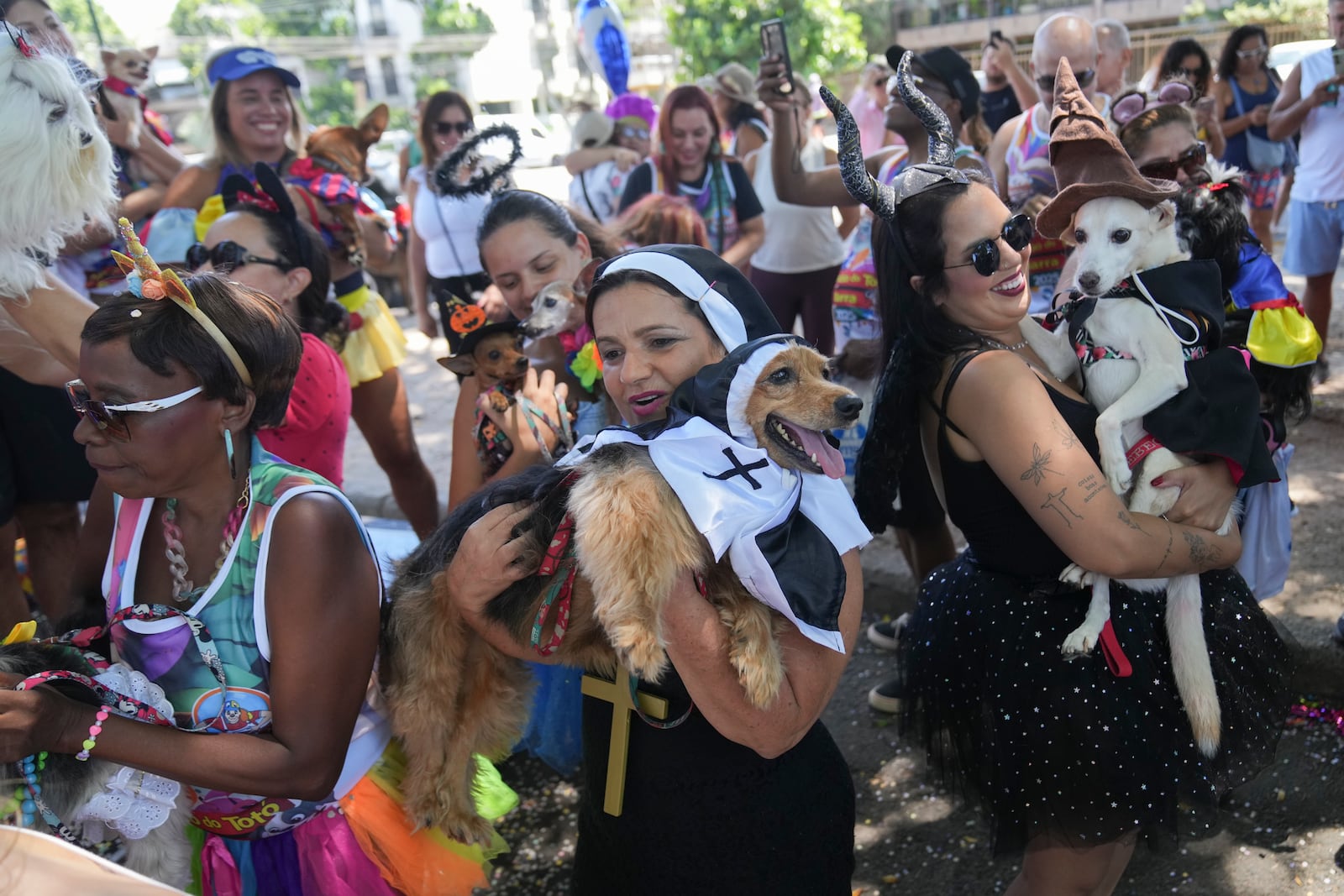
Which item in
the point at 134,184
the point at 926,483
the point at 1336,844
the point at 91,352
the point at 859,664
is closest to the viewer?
the point at 91,352

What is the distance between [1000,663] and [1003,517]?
1.10ft

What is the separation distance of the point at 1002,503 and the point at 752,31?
26306mm

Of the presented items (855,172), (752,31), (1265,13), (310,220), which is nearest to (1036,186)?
(855,172)

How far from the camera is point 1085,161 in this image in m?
2.28

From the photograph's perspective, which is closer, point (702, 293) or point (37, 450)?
point (702, 293)

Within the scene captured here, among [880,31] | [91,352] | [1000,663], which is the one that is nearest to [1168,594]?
[1000,663]

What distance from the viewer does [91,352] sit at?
5.60ft

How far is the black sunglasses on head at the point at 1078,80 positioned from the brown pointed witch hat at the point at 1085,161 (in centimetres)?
284

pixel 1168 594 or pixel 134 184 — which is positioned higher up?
pixel 134 184

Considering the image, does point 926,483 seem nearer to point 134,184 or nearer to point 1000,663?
point 1000,663

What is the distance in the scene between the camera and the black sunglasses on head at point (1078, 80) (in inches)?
190

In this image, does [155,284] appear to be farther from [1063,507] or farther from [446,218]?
[446,218]

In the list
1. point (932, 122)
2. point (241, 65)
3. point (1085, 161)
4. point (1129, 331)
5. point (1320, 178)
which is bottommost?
point (1320, 178)

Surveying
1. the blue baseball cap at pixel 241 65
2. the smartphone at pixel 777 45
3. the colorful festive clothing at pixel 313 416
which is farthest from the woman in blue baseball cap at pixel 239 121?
the smartphone at pixel 777 45
